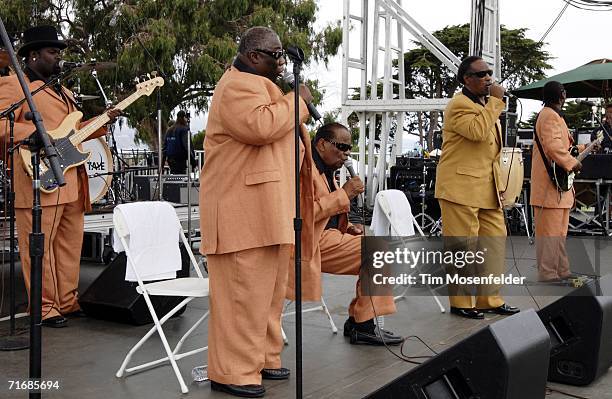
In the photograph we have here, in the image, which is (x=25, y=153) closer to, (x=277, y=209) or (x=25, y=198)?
(x=25, y=198)

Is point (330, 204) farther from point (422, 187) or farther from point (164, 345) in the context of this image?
point (422, 187)

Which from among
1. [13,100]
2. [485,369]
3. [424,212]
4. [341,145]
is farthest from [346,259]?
[424,212]

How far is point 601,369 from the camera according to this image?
421cm

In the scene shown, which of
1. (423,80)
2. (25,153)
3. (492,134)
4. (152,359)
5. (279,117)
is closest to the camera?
(279,117)

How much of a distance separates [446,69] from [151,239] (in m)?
35.1

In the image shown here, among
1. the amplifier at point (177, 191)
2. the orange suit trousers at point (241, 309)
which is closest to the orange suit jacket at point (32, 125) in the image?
the orange suit trousers at point (241, 309)

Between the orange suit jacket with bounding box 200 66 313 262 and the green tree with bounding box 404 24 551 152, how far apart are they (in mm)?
32564

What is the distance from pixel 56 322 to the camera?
5.41 m

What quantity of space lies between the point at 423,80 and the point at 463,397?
3709 cm

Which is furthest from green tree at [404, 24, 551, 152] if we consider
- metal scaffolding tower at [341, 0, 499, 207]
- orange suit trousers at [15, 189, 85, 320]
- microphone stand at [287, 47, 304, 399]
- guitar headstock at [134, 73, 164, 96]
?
microphone stand at [287, 47, 304, 399]

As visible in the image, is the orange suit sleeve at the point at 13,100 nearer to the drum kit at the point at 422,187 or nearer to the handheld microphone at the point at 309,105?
the handheld microphone at the point at 309,105

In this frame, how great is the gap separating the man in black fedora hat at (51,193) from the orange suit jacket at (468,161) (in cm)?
239

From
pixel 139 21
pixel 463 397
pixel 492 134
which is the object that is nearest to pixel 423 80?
pixel 139 21

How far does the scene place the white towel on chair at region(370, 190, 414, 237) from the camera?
5676 mm
